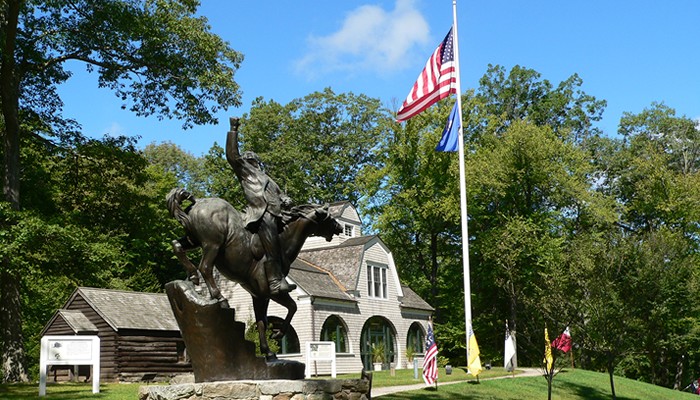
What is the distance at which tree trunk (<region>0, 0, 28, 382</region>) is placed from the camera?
2208 cm

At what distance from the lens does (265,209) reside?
36.0 ft

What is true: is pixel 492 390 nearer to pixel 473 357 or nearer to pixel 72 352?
pixel 473 357

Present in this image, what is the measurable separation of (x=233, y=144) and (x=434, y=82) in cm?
1199

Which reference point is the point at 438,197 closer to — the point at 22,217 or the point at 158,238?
the point at 158,238

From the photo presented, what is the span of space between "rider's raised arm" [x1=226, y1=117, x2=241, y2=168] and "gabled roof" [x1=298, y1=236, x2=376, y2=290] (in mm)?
26710

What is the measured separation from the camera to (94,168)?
2647 cm

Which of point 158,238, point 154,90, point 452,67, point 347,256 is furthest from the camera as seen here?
point 158,238

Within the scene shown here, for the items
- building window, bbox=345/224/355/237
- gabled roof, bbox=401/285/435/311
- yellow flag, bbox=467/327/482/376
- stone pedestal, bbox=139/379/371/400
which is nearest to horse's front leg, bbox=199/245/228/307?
stone pedestal, bbox=139/379/371/400

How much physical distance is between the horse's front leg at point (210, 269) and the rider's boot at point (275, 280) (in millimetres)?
746

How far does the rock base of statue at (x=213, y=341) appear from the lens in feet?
33.5

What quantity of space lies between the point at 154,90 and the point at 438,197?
2179 centimetres

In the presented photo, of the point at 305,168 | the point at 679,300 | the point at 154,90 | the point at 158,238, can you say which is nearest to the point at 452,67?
the point at 154,90

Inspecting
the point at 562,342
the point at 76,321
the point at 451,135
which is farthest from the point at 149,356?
the point at 562,342

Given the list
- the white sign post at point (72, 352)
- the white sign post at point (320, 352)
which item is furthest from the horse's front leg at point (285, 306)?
the white sign post at point (320, 352)
